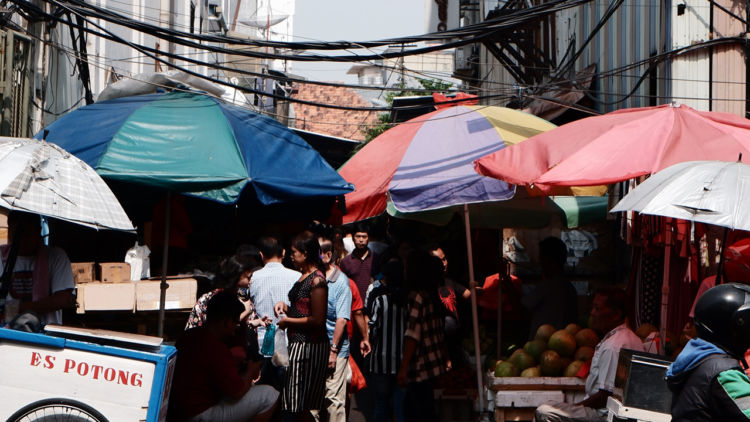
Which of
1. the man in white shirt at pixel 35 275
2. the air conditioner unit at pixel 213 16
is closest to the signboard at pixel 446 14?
the air conditioner unit at pixel 213 16

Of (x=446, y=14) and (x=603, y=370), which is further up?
(x=446, y=14)

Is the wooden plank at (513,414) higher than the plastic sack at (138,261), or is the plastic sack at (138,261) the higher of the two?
the plastic sack at (138,261)

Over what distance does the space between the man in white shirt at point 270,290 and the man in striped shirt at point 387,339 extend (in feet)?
2.71

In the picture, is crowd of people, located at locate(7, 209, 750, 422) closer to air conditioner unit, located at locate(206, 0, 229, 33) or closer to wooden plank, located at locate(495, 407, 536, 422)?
wooden plank, located at locate(495, 407, 536, 422)

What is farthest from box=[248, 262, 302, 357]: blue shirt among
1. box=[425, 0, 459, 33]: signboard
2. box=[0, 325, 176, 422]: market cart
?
box=[425, 0, 459, 33]: signboard

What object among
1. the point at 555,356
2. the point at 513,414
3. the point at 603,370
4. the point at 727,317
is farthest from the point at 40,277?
the point at 727,317

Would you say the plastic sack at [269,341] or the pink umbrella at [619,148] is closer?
the pink umbrella at [619,148]

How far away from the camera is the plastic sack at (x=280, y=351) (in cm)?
838

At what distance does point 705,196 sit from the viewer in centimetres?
561

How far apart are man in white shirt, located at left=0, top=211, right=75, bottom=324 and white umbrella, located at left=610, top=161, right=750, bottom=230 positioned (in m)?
3.96

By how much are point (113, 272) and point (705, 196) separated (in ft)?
20.4

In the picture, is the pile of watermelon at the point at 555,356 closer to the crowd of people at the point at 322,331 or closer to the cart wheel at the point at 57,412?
the crowd of people at the point at 322,331

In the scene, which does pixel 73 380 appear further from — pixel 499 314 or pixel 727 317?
pixel 499 314

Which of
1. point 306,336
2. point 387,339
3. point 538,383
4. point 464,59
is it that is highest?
point 464,59
